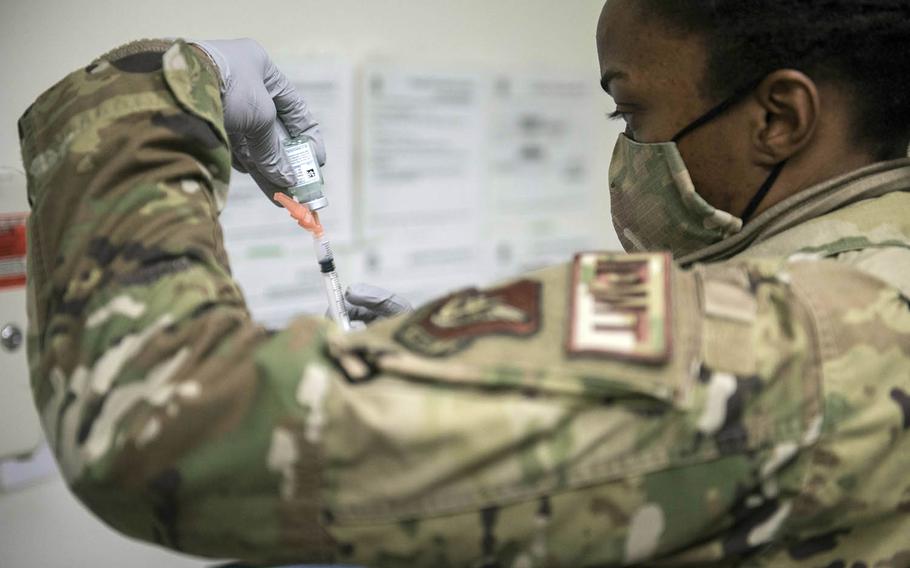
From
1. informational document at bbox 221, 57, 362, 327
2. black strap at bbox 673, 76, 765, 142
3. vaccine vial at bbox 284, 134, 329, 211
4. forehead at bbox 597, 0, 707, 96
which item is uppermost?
forehead at bbox 597, 0, 707, 96

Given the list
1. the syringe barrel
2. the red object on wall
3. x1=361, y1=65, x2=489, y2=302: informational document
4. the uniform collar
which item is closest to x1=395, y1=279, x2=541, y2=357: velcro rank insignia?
the uniform collar

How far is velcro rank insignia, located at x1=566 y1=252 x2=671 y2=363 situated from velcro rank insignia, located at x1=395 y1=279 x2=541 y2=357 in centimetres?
3

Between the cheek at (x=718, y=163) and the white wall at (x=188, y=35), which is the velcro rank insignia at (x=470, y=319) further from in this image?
the white wall at (x=188, y=35)

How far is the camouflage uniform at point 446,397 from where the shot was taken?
45cm

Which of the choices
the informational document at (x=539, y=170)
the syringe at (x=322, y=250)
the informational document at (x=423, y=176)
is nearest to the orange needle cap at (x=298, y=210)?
the syringe at (x=322, y=250)

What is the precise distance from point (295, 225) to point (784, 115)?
958 mm

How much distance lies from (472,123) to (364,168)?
29 cm

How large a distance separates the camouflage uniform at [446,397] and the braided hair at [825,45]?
0.27 metres

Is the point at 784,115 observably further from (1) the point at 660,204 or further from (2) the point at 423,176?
(2) the point at 423,176

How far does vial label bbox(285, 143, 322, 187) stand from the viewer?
937 millimetres

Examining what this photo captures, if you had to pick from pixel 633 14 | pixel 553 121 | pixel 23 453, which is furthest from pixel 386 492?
pixel 553 121

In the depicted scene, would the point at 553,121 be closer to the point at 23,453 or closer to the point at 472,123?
the point at 472,123

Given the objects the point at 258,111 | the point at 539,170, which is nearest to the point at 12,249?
the point at 258,111

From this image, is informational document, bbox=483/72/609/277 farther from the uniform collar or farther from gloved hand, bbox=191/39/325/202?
the uniform collar
